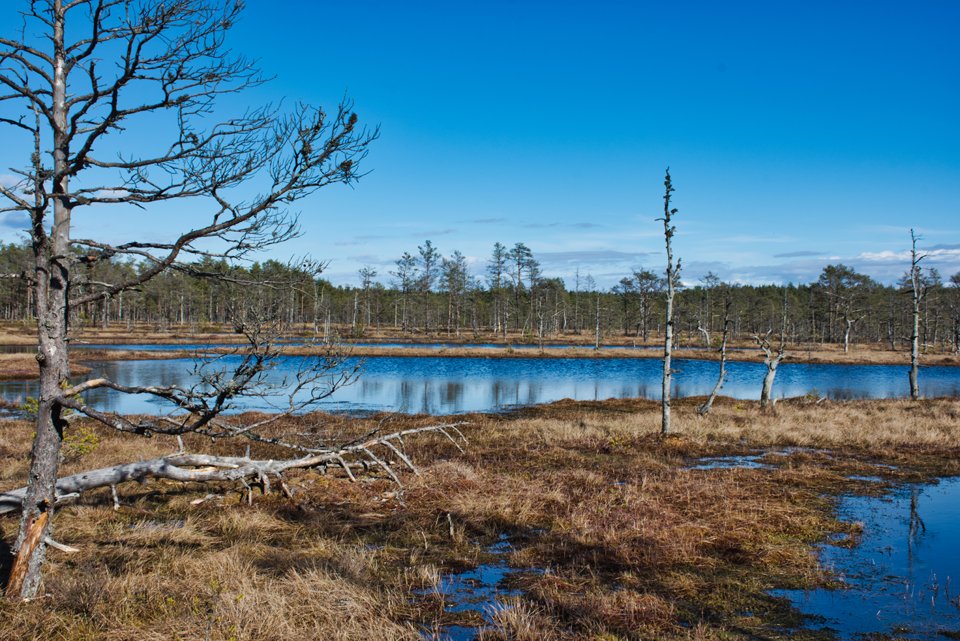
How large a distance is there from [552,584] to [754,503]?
5544 millimetres

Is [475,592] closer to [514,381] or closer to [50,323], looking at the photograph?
[50,323]

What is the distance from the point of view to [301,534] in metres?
10.0

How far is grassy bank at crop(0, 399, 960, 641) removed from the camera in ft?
21.7

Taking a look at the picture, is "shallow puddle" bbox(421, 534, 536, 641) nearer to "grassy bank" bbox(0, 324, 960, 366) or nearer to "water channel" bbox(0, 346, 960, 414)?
"water channel" bbox(0, 346, 960, 414)

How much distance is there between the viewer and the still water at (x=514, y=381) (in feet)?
108

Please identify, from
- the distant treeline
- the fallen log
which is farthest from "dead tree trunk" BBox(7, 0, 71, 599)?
the distant treeline

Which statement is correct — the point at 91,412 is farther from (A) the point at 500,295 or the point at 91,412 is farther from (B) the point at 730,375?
(A) the point at 500,295

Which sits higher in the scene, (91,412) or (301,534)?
(91,412)

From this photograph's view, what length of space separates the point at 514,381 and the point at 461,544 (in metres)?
34.2

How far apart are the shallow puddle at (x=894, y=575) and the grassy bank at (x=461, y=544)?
1.29ft

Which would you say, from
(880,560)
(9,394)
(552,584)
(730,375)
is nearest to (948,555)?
(880,560)

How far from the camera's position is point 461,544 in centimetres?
968

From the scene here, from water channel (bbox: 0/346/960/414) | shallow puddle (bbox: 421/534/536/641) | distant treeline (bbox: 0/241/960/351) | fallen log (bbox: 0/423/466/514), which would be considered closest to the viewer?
shallow puddle (bbox: 421/534/536/641)

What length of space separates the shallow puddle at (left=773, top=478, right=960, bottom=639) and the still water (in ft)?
64.1
